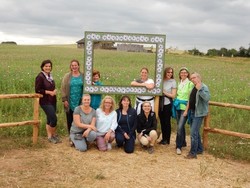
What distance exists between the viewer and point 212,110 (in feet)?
35.8

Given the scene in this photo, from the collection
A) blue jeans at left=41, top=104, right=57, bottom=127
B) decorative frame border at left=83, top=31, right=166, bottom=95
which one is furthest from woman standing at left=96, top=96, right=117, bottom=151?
blue jeans at left=41, top=104, right=57, bottom=127

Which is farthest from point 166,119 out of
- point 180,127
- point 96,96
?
point 96,96

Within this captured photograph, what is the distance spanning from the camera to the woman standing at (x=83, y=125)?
7213mm

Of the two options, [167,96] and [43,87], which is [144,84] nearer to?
[167,96]

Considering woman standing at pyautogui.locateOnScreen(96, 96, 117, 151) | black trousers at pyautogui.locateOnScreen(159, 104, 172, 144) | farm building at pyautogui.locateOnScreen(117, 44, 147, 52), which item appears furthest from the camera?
black trousers at pyautogui.locateOnScreen(159, 104, 172, 144)

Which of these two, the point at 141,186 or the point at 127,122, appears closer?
the point at 141,186

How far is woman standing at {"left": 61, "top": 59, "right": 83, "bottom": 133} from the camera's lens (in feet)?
24.7

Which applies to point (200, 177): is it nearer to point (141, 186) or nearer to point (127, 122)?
point (141, 186)

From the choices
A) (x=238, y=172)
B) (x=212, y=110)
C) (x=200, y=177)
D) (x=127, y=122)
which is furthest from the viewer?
(x=212, y=110)

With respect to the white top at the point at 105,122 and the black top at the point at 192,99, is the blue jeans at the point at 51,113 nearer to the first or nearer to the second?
the white top at the point at 105,122

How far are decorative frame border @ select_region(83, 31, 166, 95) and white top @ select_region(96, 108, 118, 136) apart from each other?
0.54 m

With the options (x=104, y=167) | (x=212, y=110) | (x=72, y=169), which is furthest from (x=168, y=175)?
(x=212, y=110)

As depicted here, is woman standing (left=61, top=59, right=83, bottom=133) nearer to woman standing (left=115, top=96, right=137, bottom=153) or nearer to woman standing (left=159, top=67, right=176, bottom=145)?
woman standing (left=115, top=96, right=137, bottom=153)

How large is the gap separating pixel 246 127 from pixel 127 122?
12.3ft
